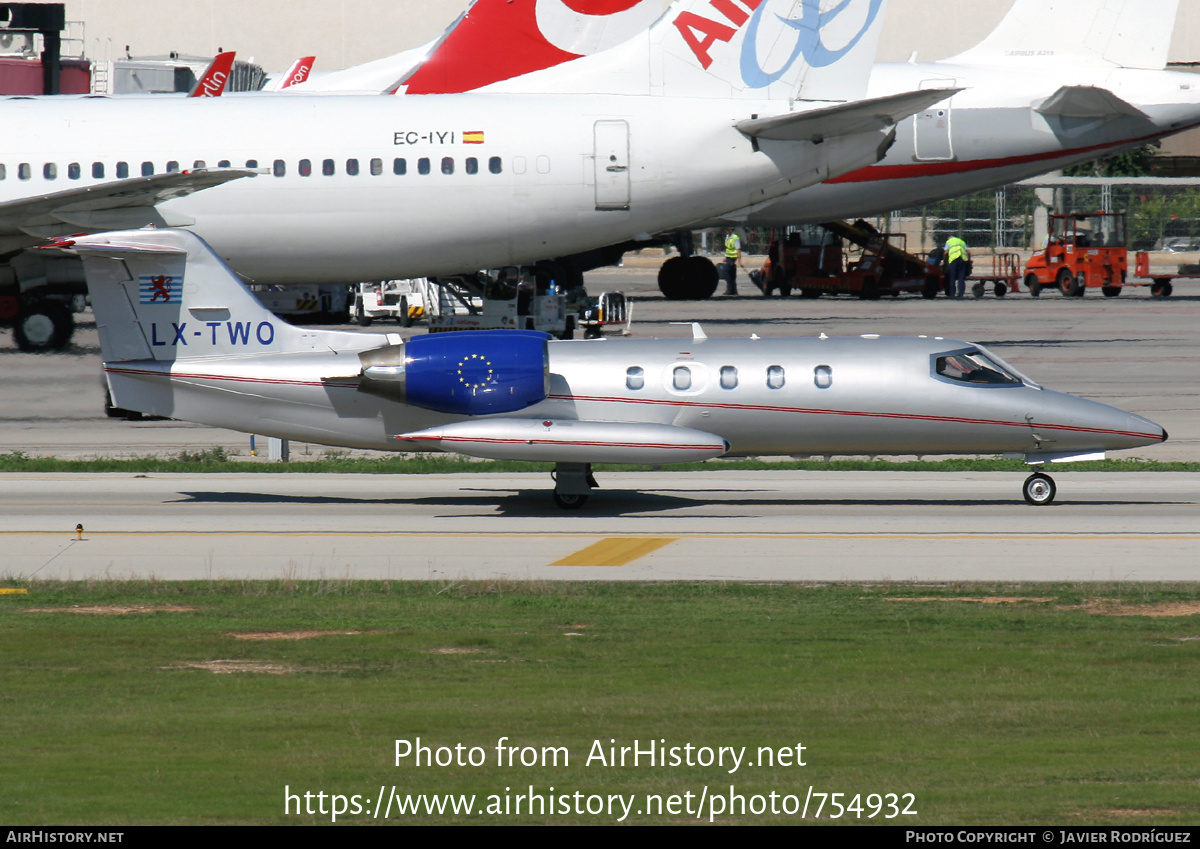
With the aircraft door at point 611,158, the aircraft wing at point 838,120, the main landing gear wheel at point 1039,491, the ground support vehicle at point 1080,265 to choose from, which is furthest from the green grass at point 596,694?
the ground support vehicle at point 1080,265

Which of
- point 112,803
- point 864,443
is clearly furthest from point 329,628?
point 864,443

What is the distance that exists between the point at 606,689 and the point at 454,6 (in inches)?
3638

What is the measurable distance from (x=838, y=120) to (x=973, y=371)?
13.9 meters

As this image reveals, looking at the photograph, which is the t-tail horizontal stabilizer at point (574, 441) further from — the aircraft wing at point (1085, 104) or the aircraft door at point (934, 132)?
the aircraft wing at point (1085, 104)

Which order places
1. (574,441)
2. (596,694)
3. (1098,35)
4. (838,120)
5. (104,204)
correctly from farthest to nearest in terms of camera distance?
(1098,35) < (838,120) < (104,204) < (574,441) < (596,694)

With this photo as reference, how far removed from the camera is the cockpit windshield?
76.8 feet

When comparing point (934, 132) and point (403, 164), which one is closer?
point (403, 164)

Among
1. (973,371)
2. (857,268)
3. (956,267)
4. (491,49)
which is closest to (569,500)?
(973,371)

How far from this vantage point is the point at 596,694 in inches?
496

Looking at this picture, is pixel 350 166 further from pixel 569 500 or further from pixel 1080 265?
pixel 1080 265

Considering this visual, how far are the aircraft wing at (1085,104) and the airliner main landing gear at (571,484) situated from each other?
106 ft

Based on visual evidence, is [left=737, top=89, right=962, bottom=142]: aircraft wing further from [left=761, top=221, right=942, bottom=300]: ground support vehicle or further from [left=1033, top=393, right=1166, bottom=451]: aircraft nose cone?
[left=761, top=221, right=942, bottom=300]: ground support vehicle

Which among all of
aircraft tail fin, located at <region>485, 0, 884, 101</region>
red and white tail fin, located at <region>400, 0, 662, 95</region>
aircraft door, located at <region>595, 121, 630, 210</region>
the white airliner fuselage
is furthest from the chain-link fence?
aircraft door, located at <region>595, 121, 630, 210</region>

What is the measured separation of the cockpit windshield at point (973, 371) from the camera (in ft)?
76.8
